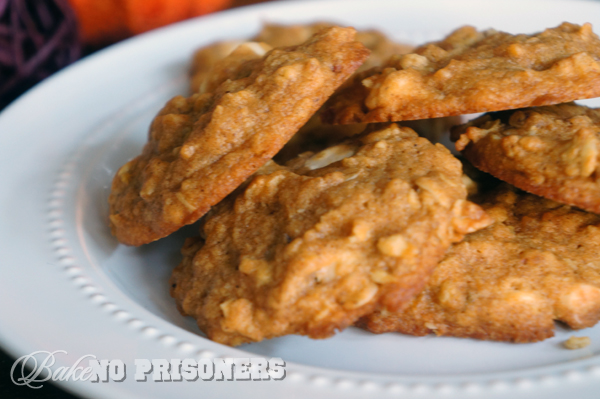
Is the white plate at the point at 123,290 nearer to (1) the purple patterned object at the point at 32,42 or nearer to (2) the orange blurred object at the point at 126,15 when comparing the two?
(1) the purple patterned object at the point at 32,42

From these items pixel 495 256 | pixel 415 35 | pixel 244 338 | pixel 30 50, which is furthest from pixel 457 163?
pixel 30 50

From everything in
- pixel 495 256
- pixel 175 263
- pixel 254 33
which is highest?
pixel 254 33

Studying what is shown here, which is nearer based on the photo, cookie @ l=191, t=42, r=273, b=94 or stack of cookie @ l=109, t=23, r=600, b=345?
stack of cookie @ l=109, t=23, r=600, b=345

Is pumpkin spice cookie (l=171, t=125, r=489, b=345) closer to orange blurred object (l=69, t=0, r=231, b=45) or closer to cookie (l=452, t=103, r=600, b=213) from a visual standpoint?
cookie (l=452, t=103, r=600, b=213)

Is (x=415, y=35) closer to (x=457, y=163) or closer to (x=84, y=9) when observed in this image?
(x=457, y=163)

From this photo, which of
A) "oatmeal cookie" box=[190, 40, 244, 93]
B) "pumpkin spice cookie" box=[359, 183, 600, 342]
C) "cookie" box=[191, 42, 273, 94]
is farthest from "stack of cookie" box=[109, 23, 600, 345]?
"oatmeal cookie" box=[190, 40, 244, 93]
